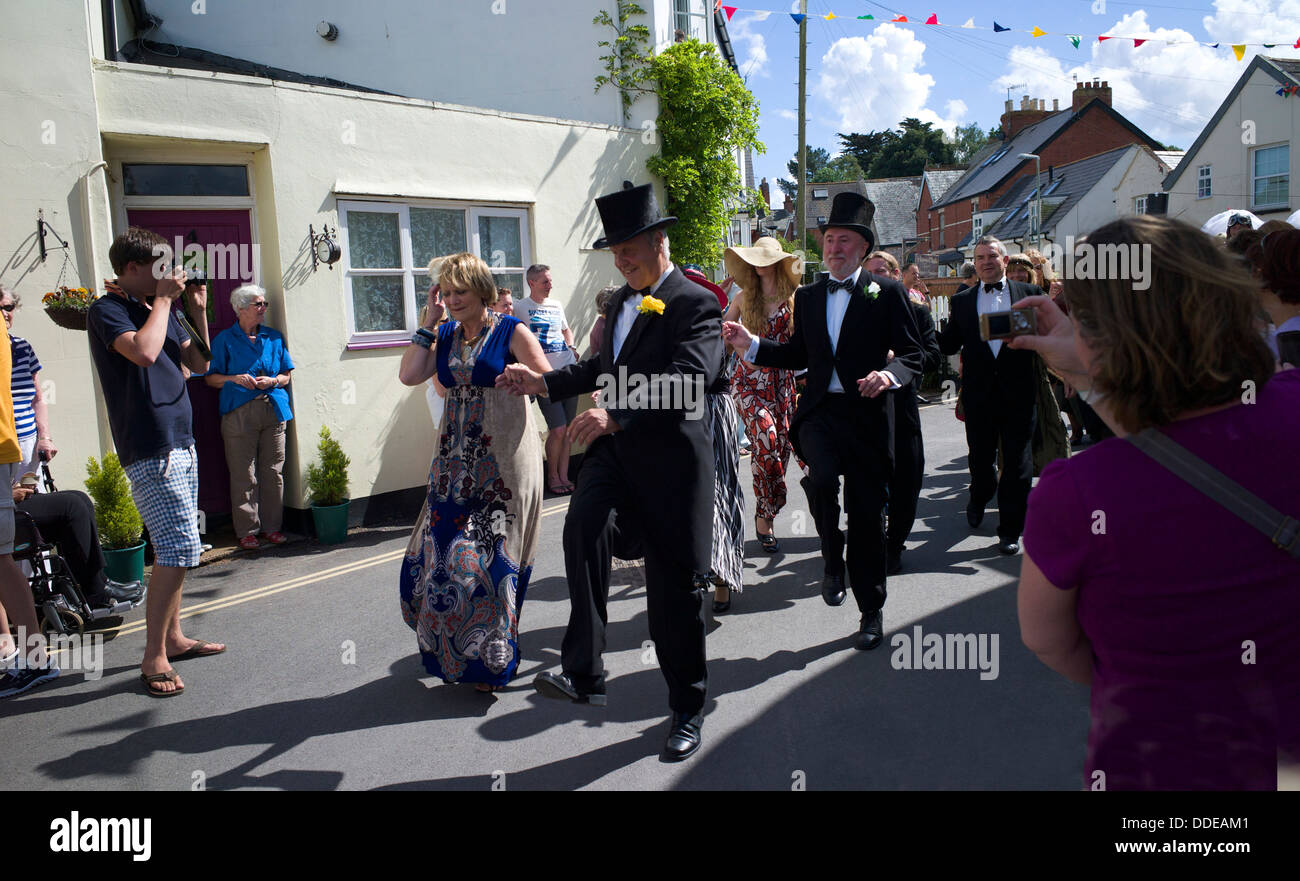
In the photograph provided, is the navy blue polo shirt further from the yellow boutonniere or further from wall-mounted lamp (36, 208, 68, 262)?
wall-mounted lamp (36, 208, 68, 262)

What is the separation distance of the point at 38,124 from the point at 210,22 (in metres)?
5.56

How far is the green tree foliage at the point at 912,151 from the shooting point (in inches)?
3684

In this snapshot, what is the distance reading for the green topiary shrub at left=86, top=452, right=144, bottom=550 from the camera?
6.32 m

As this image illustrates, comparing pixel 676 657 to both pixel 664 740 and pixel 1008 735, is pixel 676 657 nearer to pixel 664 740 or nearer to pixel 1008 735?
pixel 664 740

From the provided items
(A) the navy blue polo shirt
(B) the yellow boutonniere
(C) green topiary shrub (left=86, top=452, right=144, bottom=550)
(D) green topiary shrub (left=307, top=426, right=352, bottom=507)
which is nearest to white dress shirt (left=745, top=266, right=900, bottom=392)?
(B) the yellow boutonniere

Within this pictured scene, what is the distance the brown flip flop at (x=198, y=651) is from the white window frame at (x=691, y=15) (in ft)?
47.6

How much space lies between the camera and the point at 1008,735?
12.3 feet

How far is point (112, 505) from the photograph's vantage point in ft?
20.8

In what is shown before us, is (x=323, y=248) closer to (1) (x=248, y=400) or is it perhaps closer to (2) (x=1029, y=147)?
(1) (x=248, y=400)

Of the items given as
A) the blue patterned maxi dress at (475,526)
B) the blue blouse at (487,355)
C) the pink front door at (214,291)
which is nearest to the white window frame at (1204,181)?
the pink front door at (214,291)

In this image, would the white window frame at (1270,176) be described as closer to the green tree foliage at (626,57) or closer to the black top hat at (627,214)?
the green tree foliage at (626,57)

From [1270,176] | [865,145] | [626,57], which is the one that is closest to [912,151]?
[865,145]

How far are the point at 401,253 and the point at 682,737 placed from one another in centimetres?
652
